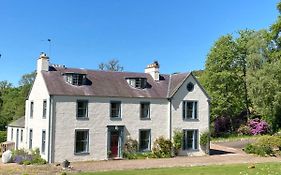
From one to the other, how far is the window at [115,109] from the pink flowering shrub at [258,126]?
87.3 feet

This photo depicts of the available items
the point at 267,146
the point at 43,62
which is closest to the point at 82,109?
the point at 43,62

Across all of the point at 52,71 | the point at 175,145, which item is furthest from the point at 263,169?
the point at 52,71

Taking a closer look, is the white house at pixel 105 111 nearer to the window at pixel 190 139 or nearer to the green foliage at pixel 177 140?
the window at pixel 190 139

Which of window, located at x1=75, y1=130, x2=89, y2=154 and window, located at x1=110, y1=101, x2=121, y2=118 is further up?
window, located at x1=110, y1=101, x2=121, y2=118

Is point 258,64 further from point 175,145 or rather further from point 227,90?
point 175,145

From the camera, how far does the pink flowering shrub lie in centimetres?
5608

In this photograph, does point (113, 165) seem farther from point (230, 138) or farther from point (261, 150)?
point (230, 138)

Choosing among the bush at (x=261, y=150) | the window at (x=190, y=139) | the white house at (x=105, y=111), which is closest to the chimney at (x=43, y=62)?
the white house at (x=105, y=111)

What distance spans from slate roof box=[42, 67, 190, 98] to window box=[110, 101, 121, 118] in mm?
908

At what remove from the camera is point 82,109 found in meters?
36.0

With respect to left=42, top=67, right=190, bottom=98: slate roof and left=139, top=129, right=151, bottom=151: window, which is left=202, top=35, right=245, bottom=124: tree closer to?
left=42, top=67, right=190, bottom=98: slate roof

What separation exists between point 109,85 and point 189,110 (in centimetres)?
927

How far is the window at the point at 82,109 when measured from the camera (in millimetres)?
35812

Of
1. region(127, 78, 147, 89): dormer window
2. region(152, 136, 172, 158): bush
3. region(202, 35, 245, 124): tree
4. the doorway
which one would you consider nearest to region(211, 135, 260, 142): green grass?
region(202, 35, 245, 124): tree
